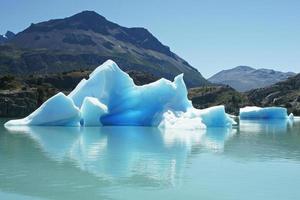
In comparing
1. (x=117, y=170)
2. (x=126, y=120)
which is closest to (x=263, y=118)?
(x=126, y=120)

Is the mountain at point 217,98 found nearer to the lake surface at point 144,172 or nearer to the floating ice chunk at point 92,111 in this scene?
the floating ice chunk at point 92,111

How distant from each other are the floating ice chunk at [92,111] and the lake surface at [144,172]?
14.7 m

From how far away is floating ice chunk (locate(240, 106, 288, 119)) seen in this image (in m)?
86.7

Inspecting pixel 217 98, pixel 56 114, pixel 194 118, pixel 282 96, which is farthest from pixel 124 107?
pixel 282 96

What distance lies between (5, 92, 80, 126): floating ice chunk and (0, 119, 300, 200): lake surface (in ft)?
41.2

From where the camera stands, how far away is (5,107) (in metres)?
65.0

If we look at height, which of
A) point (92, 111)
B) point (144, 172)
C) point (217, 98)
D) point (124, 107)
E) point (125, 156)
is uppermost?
point (217, 98)

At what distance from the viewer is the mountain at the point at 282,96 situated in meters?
133

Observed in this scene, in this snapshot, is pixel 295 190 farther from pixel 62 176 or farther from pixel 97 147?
pixel 97 147

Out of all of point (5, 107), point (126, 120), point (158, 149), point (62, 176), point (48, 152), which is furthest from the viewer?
point (5, 107)

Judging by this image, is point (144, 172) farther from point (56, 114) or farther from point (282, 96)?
point (282, 96)

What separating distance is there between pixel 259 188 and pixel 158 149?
11328 millimetres

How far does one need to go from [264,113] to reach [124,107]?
1868 inches

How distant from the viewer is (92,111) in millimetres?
43562
